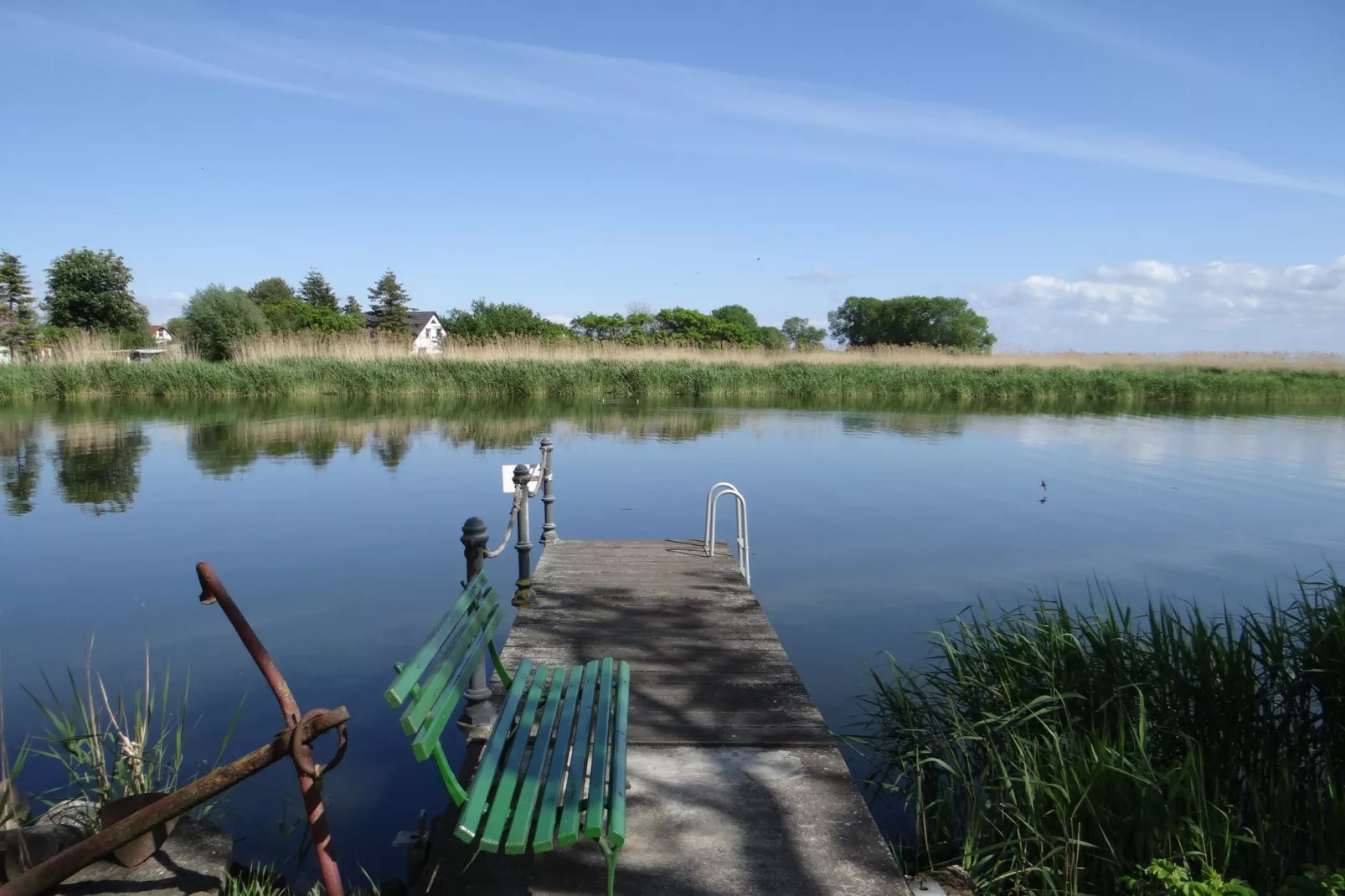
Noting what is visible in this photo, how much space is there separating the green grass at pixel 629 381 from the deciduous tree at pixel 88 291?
23337 millimetres

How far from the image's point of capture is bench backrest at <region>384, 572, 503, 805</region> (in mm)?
2379

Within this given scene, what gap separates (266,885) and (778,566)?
6.21 m

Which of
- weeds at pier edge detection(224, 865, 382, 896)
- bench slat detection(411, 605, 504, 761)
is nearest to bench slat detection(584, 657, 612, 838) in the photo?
bench slat detection(411, 605, 504, 761)

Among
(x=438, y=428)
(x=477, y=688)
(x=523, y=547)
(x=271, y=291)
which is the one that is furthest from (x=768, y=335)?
(x=477, y=688)

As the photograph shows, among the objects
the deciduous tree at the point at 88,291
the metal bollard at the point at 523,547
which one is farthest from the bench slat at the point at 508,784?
the deciduous tree at the point at 88,291

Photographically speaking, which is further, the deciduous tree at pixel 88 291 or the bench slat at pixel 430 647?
the deciduous tree at pixel 88 291

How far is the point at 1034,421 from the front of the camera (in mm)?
25578

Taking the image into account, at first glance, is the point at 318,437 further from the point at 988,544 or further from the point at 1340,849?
the point at 1340,849

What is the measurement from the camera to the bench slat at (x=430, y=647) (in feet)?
7.74

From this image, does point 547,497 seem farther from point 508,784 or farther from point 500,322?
Answer: point 500,322

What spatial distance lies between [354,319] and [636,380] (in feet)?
144

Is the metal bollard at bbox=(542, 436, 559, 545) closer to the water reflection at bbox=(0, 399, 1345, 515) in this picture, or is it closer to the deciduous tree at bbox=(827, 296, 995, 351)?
the water reflection at bbox=(0, 399, 1345, 515)

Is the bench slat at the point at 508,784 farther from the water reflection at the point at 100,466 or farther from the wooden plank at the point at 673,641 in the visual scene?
the water reflection at the point at 100,466

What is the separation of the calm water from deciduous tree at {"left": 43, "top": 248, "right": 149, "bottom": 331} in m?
32.5
